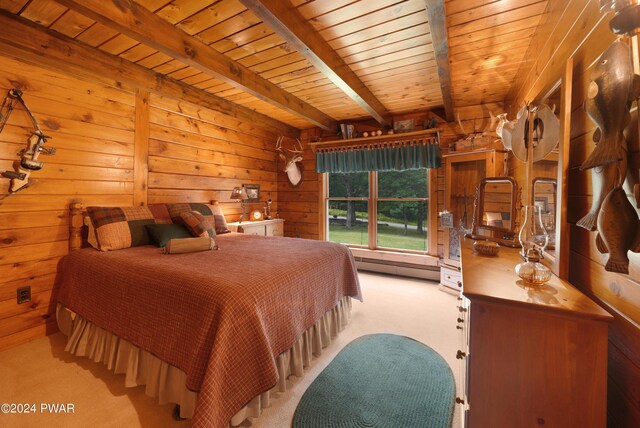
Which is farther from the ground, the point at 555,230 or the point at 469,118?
the point at 469,118

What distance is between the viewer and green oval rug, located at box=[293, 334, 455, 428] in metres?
1.44

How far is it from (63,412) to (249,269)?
1.24m

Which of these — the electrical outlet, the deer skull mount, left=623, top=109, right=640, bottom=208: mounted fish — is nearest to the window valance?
the deer skull mount

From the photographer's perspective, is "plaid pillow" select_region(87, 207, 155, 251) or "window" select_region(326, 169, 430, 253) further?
"window" select_region(326, 169, 430, 253)

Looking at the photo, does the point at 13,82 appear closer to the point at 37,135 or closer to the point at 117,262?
the point at 37,135

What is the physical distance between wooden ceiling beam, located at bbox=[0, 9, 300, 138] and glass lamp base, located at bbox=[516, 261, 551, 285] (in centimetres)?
335

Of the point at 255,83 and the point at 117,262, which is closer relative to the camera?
the point at 117,262

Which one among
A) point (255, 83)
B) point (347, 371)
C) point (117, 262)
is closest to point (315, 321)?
point (347, 371)

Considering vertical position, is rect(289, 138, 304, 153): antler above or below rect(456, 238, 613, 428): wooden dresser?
above

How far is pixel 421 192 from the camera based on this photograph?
3.94 m

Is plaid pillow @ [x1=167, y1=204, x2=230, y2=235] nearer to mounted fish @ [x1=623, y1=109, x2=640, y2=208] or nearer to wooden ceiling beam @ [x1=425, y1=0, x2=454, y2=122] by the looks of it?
wooden ceiling beam @ [x1=425, y1=0, x2=454, y2=122]

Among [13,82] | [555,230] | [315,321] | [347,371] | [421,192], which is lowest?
[347,371]

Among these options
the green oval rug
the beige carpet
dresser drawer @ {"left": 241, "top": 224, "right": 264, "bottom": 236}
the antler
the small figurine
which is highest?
the antler

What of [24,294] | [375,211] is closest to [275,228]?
Result: [375,211]
